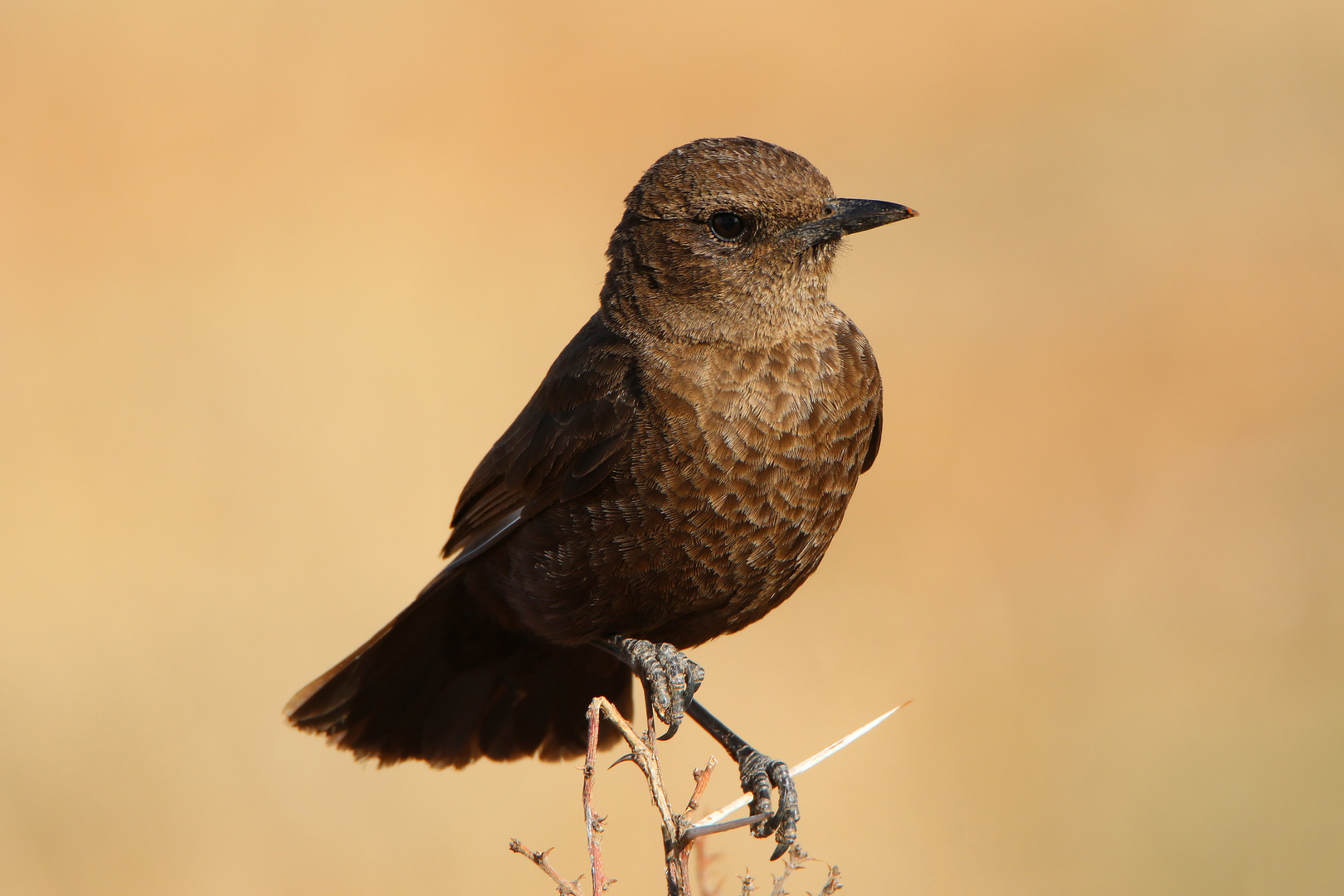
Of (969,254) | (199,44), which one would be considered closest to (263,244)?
(199,44)

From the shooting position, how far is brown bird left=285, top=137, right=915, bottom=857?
4.16 metres

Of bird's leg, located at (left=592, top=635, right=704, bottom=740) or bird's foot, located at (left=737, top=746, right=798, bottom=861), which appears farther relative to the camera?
bird's foot, located at (left=737, top=746, right=798, bottom=861)

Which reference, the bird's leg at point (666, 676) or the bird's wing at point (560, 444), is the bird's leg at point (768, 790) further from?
the bird's wing at point (560, 444)

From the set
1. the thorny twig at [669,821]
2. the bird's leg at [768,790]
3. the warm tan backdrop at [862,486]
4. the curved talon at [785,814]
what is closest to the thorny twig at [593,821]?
the thorny twig at [669,821]

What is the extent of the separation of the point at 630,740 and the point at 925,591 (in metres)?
7.73

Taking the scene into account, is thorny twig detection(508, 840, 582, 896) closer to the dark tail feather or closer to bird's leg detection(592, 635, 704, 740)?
bird's leg detection(592, 635, 704, 740)

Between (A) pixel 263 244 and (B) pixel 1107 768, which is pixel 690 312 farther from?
(A) pixel 263 244

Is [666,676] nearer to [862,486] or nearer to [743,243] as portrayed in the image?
[743,243]

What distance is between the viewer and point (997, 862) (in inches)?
343

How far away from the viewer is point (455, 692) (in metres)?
5.13

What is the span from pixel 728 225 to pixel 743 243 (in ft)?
0.25

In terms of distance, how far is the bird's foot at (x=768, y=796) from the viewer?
4230 mm

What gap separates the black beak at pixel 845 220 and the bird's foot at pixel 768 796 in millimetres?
1698

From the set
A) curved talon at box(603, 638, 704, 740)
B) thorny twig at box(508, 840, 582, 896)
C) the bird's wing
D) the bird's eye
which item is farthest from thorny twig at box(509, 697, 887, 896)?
the bird's eye
